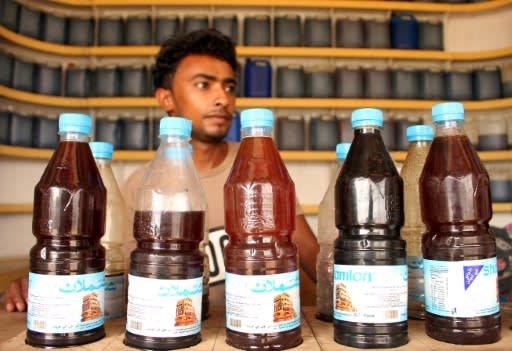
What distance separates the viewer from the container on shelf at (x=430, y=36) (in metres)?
2.68

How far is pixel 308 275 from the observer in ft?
4.26

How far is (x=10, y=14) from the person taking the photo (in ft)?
7.92

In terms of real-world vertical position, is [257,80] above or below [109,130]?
above

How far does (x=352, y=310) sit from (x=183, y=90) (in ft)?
3.60

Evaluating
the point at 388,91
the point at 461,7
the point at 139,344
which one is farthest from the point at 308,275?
the point at 461,7

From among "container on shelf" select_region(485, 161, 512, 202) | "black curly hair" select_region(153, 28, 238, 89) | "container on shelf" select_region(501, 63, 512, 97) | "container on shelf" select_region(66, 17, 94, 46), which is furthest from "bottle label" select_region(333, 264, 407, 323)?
"container on shelf" select_region(66, 17, 94, 46)

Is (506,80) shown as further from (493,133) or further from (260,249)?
(260,249)

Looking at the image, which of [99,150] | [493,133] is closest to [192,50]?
[99,150]

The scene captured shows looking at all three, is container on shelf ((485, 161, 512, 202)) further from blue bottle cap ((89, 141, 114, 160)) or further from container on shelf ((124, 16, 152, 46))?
blue bottle cap ((89, 141, 114, 160))

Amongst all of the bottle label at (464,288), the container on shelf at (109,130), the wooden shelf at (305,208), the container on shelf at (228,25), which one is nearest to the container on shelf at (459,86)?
the wooden shelf at (305,208)

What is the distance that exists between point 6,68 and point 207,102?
1.51 meters

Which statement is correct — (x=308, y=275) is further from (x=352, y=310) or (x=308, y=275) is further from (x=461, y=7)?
(x=461, y=7)

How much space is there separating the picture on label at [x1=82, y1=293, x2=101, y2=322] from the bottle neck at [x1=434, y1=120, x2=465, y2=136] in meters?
0.55

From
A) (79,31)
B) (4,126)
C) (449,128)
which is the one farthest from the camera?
(79,31)
